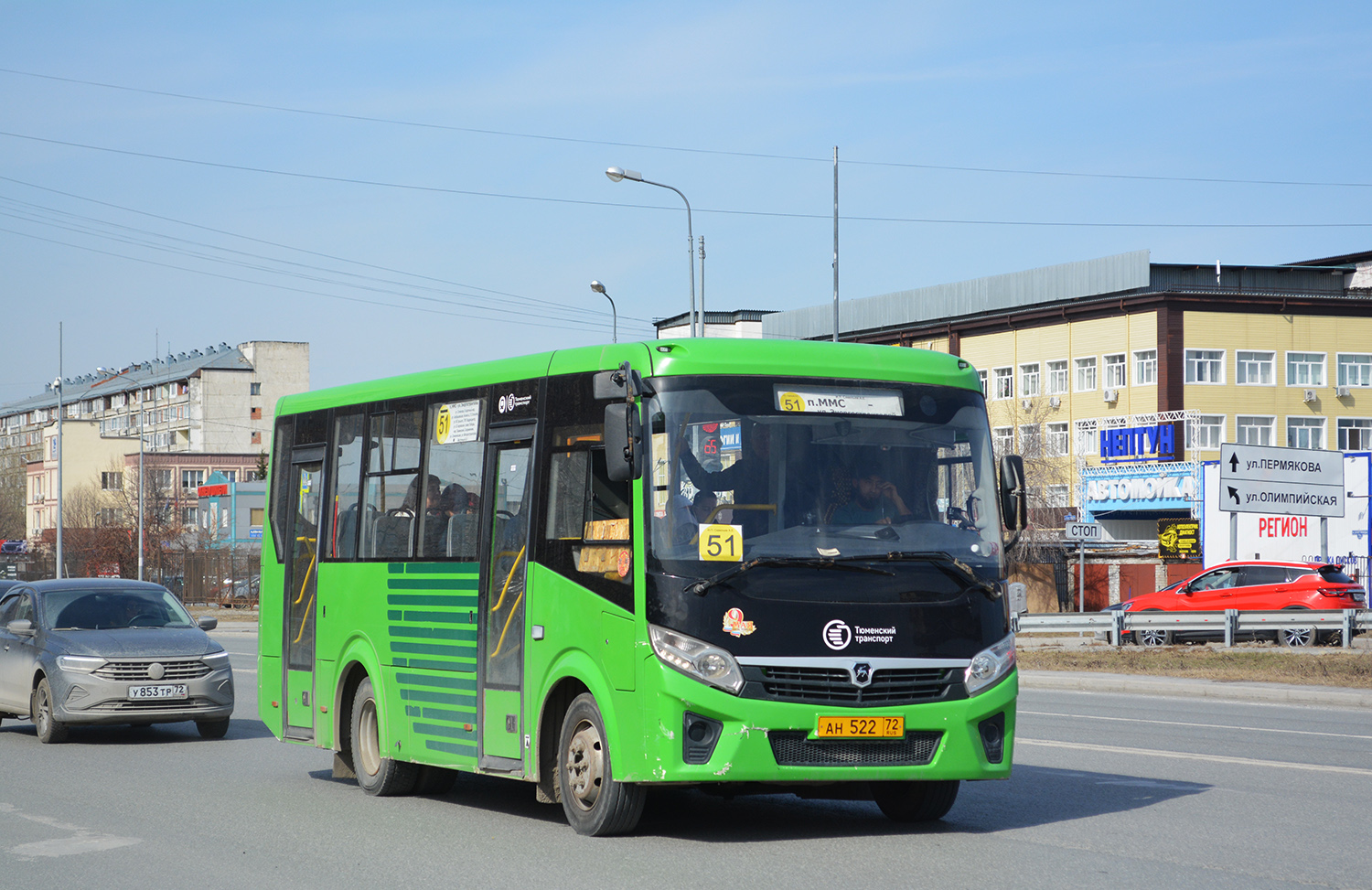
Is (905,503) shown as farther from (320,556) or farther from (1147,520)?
(1147,520)

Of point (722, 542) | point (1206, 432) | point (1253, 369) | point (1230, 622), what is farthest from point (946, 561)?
point (1253, 369)

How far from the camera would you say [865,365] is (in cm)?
957

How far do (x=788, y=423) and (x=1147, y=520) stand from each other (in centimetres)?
5482

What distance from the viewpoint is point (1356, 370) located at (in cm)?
6619

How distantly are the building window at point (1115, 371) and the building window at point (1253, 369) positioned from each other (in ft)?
14.4

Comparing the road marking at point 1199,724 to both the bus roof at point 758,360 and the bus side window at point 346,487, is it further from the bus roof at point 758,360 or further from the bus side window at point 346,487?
the bus side window at point 346,487

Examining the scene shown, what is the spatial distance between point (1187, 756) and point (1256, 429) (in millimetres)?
54563

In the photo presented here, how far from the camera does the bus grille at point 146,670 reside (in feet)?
51.4

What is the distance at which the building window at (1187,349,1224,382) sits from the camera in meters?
64.2

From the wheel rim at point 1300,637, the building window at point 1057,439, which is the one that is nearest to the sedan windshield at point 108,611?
the wheel rim at point 1300,637

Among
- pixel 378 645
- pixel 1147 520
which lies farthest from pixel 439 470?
pixel 1147 520

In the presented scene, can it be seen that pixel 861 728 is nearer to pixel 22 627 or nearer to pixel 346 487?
pixel 346 487

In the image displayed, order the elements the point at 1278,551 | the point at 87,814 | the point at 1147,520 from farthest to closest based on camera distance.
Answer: the point at 1147,520
the point at 1278,551
the point at 87,814

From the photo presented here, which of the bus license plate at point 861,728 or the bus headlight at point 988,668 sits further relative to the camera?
the bus headlight at point 988,668
